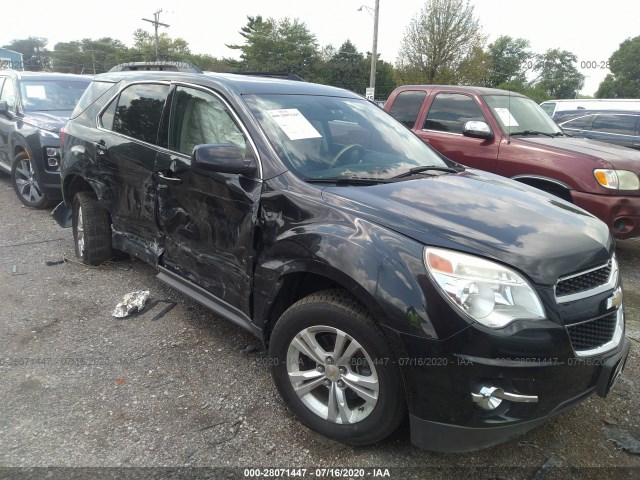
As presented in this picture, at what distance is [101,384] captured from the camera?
2.88 meters

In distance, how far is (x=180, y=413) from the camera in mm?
2629

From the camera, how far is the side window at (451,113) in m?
5.99

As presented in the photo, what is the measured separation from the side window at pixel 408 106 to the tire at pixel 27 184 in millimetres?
5039

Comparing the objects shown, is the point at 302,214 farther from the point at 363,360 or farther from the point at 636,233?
the point at 636,233

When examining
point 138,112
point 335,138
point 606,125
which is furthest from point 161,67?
point 606,125

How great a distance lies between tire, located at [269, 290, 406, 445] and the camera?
2.10 meters

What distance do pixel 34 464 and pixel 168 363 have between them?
0.98m

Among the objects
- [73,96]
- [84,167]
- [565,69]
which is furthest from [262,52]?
[84,167]

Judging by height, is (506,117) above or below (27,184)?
above

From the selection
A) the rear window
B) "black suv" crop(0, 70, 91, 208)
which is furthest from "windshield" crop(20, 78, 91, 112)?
the rear window

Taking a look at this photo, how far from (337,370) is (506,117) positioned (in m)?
4.67

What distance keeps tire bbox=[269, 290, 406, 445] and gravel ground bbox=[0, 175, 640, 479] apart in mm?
178

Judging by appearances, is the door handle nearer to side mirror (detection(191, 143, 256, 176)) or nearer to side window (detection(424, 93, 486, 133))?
side mirror (detection(191, 143, 256, 176))

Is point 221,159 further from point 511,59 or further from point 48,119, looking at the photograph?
point 511,59
